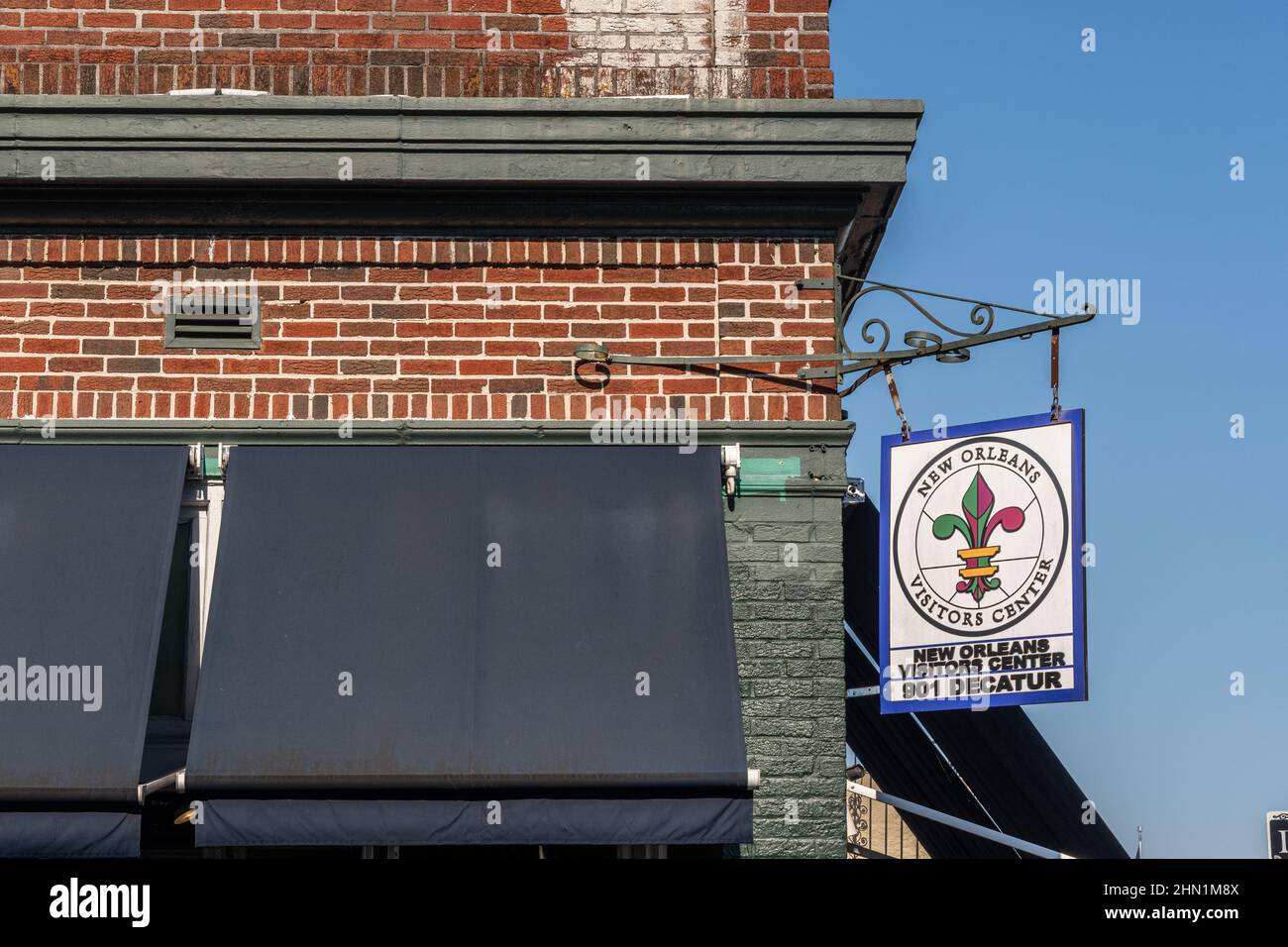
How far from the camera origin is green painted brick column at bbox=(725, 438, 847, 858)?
8.12 m

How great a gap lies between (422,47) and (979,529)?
379 cm

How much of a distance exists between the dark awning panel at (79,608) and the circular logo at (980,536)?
361 cm

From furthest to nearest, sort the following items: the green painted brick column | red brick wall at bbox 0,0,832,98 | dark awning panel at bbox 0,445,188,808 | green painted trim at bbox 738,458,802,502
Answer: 1. red brick wall at bbox 0,0,832,98
2. green painted trim at bbox 738,458,802,502
3. the green painted brick column
4. dark awning panel at bbox 0,445,188,808

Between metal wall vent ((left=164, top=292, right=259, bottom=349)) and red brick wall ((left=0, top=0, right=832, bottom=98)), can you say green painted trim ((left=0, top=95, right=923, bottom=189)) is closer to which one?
red brick wall ((left=0, top=0, right=832, bottom=98))

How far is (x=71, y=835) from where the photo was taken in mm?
7125

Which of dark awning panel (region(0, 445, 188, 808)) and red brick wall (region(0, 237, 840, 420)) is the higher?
red brick wall (region(0, 237, 840, 420))

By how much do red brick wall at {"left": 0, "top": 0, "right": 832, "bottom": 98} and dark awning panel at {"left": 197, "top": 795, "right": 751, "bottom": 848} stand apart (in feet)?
12.2

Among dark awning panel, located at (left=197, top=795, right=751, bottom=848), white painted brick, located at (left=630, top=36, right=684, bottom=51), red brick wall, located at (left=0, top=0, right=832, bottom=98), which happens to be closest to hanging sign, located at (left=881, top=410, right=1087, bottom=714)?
dark awning panel, located at (left=197, top=795, right=751, bottom=848)

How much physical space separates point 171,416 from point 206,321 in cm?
52

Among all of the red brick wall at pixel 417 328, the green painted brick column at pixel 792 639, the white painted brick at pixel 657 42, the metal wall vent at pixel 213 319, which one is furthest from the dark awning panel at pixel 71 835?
the white painted brick at pixel 657 42

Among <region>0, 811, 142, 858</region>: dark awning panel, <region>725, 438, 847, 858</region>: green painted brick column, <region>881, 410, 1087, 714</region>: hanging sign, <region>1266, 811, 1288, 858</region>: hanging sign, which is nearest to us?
<region>0, 811, 142, 858</region>: dark awning panel

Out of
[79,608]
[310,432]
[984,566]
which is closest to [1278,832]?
[984,566]

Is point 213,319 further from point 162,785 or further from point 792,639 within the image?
point 792,639
